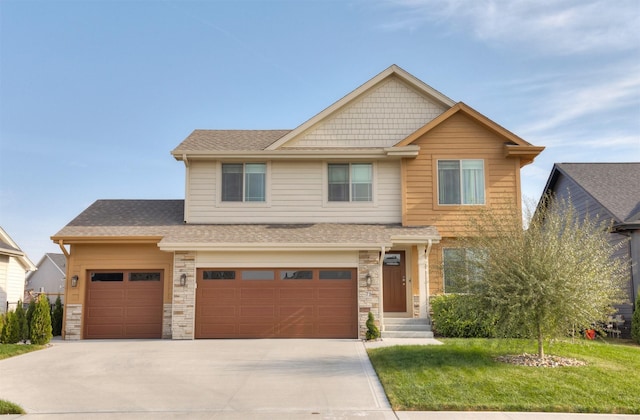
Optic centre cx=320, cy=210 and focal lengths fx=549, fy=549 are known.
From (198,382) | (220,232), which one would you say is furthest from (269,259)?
(198,382)

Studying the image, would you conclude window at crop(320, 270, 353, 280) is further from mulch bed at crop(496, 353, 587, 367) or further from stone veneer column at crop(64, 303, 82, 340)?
stone veneer column at crop(64, 303, 82, 340)

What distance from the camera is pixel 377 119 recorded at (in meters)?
17.8

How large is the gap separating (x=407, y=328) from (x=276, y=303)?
375 cm

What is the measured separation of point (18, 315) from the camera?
14516mm

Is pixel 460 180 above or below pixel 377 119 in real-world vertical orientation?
below

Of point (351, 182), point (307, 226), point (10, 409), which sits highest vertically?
point (351, 182)

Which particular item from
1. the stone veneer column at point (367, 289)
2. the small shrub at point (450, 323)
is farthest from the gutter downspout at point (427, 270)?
the stone veneer column at point (367, 289)

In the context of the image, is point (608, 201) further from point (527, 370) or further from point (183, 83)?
point (183, 83)

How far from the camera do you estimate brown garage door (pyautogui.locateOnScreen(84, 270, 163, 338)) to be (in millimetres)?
15898

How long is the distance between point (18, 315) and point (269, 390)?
9.18m

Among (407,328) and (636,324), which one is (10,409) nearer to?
(407,328)

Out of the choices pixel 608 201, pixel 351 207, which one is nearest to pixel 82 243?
pixel 351 207

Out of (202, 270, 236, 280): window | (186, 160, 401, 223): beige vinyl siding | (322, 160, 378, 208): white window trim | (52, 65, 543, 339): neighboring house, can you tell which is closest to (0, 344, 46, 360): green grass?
(52, 65, 543, 339): neighboring house

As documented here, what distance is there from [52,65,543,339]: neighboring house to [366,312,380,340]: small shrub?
0.37 meters
